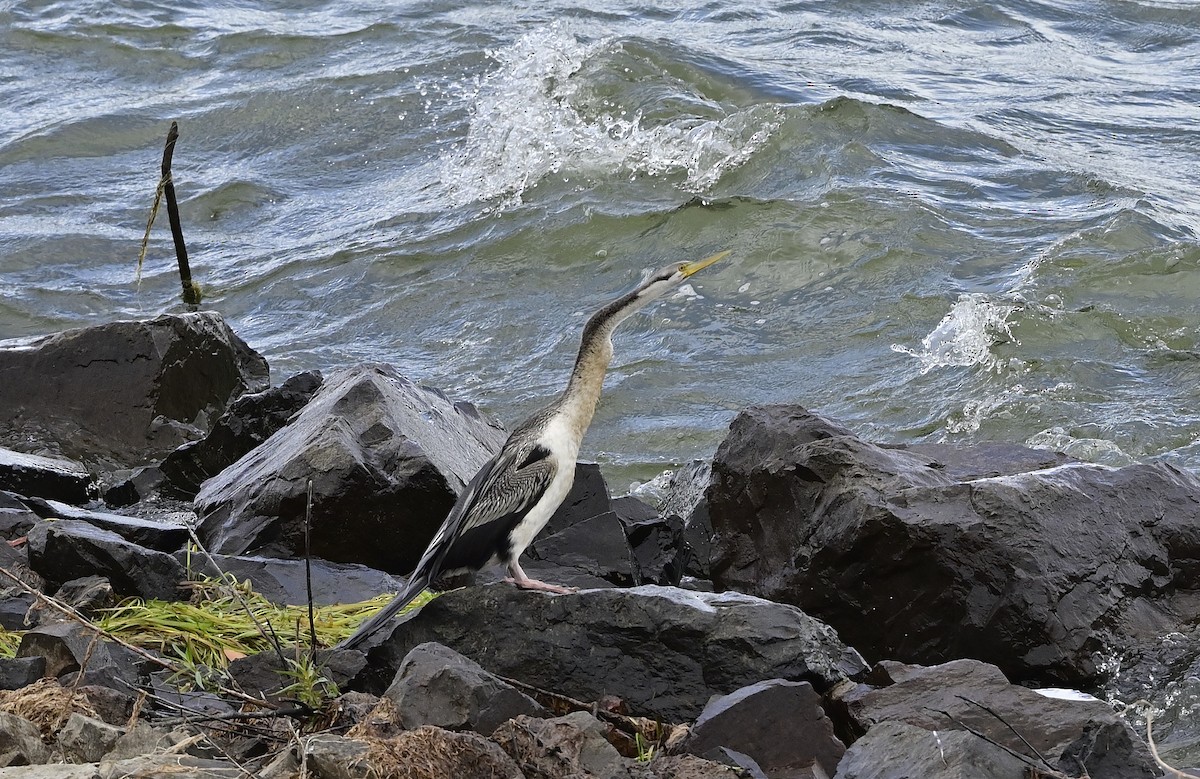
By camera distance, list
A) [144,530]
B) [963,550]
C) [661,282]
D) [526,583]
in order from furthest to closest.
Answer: [144,530]
[661,282]
[963,550]
[526,583]

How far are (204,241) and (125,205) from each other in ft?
4.23

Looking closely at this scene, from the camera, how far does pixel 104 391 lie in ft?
27.5

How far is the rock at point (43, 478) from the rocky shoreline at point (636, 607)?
0.7 inches

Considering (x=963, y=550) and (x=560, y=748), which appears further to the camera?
(x=963, y=550)

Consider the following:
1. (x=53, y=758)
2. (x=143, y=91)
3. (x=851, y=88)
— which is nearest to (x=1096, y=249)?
(x=851, y=88)

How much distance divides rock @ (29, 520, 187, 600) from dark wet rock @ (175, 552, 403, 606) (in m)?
0.20

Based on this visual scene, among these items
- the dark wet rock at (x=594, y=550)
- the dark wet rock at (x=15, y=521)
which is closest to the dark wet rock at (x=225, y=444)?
the dark wet rock at (x=15, y=521)

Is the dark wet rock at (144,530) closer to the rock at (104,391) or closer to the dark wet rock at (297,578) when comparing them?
the dark wet rock at (297,578)

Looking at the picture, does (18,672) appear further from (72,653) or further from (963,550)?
(963,550)

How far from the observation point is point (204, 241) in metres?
13.5

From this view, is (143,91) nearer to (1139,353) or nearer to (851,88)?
(851,88)

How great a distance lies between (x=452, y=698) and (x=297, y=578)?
1.86 m

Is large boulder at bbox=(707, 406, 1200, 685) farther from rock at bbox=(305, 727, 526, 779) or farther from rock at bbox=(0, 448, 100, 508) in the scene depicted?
rock at bbox=(0, 448, 100, 508)

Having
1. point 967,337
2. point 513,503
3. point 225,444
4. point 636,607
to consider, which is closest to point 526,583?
point 513,503
